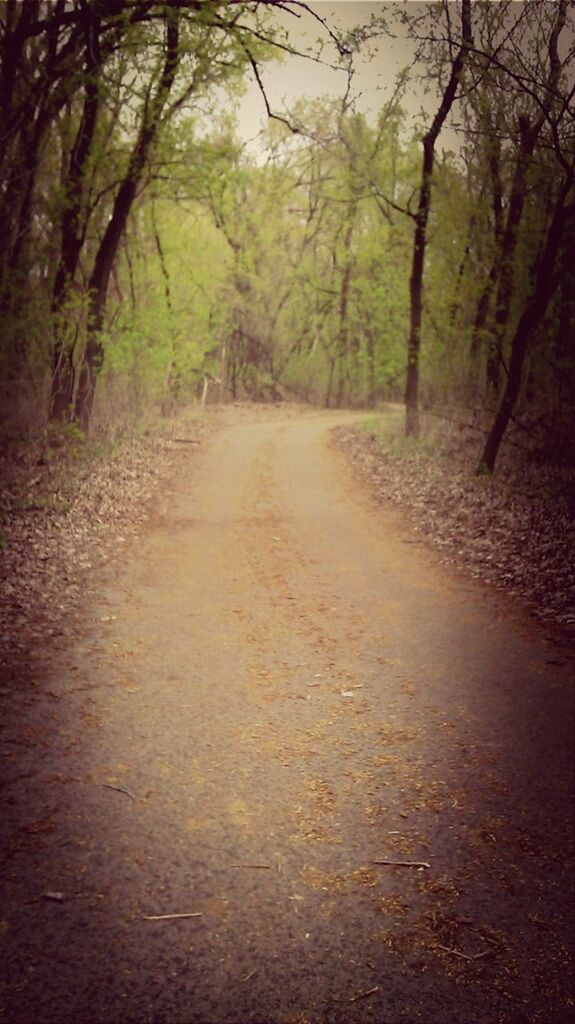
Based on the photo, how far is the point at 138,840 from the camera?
3.61 meters

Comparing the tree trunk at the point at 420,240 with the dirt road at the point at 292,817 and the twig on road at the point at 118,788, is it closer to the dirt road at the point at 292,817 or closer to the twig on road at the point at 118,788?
the dirt road at the point at 292,817

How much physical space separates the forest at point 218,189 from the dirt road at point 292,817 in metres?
8.54

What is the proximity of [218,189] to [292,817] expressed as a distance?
14593 millimetres

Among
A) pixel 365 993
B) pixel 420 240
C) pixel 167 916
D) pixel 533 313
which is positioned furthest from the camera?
pixel 420 240

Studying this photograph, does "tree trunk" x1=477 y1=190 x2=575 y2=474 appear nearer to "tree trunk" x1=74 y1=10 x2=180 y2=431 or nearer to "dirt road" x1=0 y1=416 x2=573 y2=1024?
"dirt road" x1=0 y1=416 x2=573 y2=1024

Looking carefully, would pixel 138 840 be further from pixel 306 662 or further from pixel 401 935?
pixel 306 662

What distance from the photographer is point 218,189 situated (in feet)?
48.8

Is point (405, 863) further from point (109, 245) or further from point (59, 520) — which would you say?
point (109, 245)

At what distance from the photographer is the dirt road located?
9.25 feet

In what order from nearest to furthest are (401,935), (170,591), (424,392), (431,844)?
1. (401,935)
2. (431,844)
3. (170,591)
4. (424,392)

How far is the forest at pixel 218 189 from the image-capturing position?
38.3 feet

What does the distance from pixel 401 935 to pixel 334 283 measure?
118 ft

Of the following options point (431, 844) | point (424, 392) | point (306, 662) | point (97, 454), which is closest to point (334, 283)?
point (424, 392)

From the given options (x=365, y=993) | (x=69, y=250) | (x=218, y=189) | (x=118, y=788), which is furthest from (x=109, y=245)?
(x=365, y=993)
